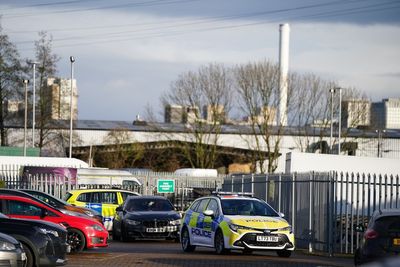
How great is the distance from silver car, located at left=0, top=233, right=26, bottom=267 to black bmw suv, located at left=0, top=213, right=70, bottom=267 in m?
1.26

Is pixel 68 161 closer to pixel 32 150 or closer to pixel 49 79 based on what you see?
pixel 32 150

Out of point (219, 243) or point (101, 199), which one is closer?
point (219, 243)

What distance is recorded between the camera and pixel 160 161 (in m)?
75.6

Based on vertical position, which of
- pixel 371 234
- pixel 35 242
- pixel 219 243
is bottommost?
pixel 219 243

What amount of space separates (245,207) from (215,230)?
1032 millimetres

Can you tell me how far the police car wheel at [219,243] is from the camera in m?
22.9

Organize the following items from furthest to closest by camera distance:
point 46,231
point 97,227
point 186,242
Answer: point 186,242
point 97,227
point 46,231

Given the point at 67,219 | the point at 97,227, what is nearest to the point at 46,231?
the point at 67,219

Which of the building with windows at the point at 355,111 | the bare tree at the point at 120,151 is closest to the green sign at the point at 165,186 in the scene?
the bare tree at the point at 120,151

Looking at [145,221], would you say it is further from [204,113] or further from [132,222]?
[204,113]

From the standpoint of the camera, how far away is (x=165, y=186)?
137ft

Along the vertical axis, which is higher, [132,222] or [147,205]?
[147,205]

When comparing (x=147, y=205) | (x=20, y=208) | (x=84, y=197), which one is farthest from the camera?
(x=84, y=197)

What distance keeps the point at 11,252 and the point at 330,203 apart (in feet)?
37.7
